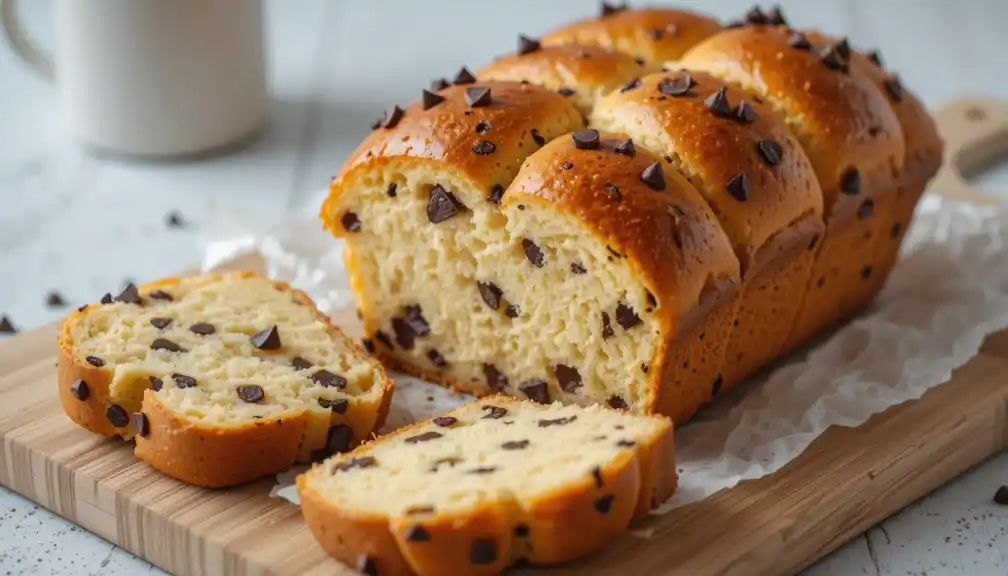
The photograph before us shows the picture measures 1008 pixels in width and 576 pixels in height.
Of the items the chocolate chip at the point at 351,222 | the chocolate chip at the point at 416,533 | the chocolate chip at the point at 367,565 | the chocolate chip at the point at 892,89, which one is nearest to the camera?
the chocolate chip at the point at 416,533

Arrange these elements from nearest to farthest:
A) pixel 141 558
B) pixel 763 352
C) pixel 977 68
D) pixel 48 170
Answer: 1. pixel 141 558
2. pixel 763 352
3. pixel 48 170
4. pixel 977 68

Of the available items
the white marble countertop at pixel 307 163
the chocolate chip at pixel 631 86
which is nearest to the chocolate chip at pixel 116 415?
the white marble countertop at pixel 307 163

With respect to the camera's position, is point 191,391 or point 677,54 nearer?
point 191,391

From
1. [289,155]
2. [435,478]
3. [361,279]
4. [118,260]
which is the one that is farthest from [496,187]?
[289,155]

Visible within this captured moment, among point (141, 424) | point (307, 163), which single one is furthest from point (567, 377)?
point (307, 163)

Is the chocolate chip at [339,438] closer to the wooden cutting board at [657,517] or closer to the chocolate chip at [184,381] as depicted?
the wooden cutting board at [657,517]

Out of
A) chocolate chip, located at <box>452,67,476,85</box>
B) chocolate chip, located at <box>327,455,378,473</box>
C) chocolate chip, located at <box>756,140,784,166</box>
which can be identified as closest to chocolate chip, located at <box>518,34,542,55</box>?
chocolate chip, located at <box>452,67,476,85</box>

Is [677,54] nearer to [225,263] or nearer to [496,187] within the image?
[496,187]

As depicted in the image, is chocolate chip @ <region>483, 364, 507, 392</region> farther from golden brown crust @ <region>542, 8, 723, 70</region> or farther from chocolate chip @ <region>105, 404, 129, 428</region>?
golden brown crust @ <region>542, 8, 723, 70</region>
